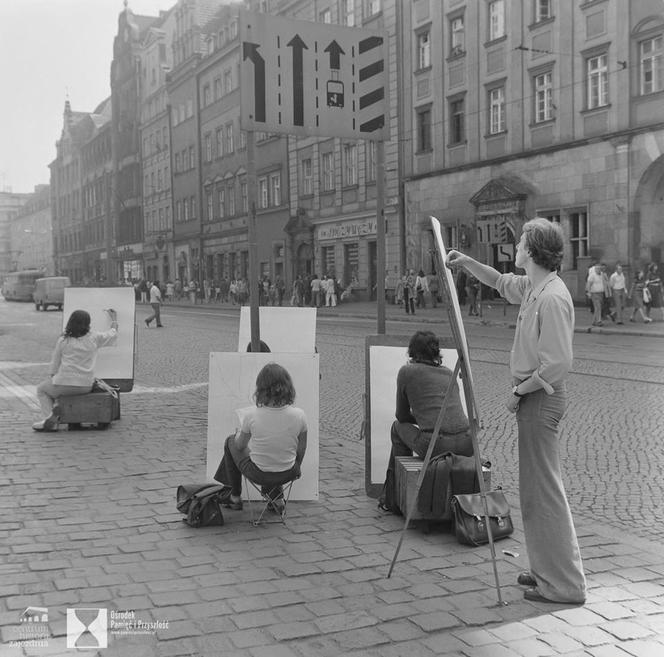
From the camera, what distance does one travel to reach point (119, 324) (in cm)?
1088

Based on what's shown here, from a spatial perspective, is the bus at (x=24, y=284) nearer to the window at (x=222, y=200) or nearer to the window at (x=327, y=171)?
the window at (x=222, y=200)

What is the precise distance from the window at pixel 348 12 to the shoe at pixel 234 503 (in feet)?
131

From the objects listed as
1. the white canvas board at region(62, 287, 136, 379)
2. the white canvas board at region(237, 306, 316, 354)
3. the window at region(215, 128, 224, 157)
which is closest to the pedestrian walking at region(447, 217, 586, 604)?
the white canvas board at region(237, 306, 316, 354)

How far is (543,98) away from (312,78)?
2626cm

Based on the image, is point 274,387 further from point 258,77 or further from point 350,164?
point 350,164

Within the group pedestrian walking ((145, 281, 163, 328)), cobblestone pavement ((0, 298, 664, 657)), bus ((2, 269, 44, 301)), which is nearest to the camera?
cobblestone pavement ((0, 298, 664, 657))

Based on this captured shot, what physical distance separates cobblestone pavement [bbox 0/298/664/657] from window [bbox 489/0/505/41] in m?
27.2

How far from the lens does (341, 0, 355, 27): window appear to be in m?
43.1

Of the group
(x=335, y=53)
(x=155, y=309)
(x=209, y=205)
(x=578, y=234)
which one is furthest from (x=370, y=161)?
(x=335, y=53)

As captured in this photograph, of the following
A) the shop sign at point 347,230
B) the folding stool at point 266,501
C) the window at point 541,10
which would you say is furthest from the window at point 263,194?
the folding stool at point 266,501

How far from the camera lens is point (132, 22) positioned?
272ft

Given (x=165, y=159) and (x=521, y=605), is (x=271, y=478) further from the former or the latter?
(x=165, y=159)

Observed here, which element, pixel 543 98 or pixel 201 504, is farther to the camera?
pixel 543 98

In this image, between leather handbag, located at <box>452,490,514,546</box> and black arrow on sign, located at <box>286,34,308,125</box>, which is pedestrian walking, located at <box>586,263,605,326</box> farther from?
leather handbag, located at <box>452,490,514,546</box>
